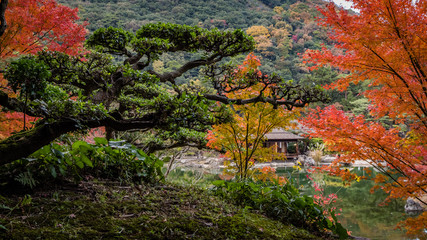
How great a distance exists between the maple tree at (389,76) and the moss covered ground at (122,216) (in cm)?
200

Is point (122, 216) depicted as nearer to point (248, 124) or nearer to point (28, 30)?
point (248, 124)

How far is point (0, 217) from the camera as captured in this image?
147 centimetres

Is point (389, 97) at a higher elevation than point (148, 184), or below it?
higher

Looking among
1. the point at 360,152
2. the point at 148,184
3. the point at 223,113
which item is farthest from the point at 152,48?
the point at 360,152

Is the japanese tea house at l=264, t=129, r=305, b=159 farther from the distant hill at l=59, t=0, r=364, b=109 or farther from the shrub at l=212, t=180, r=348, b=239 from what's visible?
the shrub at l=212, t=180, r=348, b=239

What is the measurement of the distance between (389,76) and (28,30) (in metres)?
6.41

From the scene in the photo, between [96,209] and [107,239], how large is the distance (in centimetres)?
39

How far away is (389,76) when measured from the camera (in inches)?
153

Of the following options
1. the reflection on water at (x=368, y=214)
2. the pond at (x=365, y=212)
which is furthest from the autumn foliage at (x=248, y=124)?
the reflection on water at (x=368, y=214)

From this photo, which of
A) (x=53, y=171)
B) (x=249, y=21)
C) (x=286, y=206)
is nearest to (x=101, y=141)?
(x=53, y=171)

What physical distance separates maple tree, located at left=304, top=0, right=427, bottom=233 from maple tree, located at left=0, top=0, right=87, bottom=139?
4.53 m

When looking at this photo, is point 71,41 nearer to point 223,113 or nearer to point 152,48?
point 152,48

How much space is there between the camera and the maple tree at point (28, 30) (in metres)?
4.70

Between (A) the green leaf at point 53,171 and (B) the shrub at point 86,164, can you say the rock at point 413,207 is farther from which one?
(A) the green leaf at point 53,171
